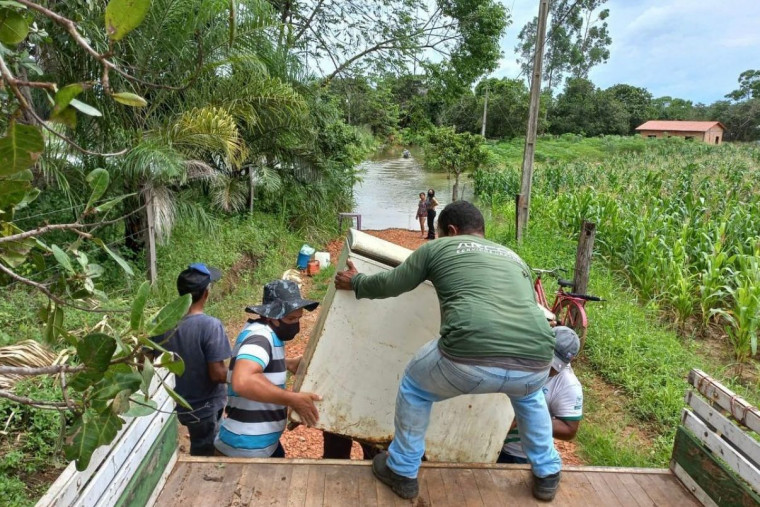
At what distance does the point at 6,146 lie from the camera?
85cm

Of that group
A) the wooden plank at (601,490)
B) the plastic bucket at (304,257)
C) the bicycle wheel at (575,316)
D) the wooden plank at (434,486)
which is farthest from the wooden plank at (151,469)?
the plastic bucket at (304,257)

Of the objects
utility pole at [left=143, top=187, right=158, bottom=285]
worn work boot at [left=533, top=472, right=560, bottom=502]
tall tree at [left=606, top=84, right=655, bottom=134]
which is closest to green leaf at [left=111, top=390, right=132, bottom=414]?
worn work boot at [left=533, top=472, right=560, bottom=502]

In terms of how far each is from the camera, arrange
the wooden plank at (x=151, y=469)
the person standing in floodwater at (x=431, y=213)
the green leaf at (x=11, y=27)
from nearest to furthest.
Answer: the green leaf at (x=11, y=27) → the wooden plank at (x=151, y=469) → the person standing in floodwater at (x=431, y=213)

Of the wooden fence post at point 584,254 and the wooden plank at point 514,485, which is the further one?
the wooden fence post at point 584,254

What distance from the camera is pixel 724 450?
2041 millimetres

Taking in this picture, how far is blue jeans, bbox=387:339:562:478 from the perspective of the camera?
1992 mm

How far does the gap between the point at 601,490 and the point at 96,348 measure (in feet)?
7.07

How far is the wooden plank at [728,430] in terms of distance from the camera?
191 cm

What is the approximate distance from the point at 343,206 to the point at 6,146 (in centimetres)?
1198

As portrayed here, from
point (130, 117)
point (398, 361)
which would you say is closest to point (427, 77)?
point (130, 117)

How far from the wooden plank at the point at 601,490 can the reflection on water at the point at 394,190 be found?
1101 centimetres

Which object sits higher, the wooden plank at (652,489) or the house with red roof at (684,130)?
the house with red roof at (684,130)

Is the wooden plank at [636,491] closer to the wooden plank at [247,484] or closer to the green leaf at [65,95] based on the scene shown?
the wooden plank at [247,484]

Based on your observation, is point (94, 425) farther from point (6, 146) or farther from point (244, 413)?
point (244, 413)
